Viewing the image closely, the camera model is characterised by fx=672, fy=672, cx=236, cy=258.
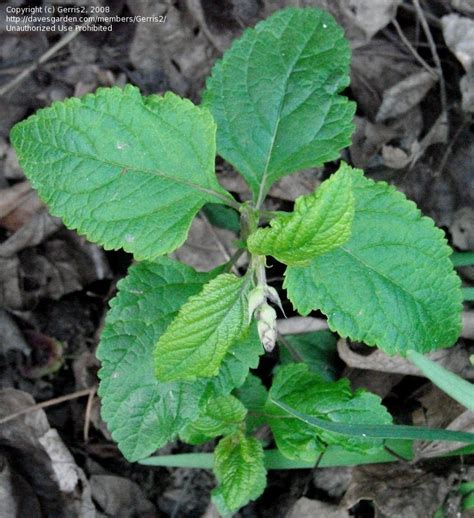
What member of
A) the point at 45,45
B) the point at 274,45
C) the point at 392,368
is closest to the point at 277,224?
the point at 274,45

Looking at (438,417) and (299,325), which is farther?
(299,325)

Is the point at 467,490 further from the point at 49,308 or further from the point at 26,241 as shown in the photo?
the point at 26,241

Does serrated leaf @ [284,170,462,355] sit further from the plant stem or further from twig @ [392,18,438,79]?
twig @ [392,18,438,79]

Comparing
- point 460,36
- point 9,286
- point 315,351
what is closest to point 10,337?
point 9,286

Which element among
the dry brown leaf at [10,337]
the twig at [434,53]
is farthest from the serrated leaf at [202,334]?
the twig at [434,53]

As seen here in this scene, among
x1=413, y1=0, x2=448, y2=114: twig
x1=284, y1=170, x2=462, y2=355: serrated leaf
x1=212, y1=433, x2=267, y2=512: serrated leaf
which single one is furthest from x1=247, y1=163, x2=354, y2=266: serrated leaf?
x1=413, y1=0, x2=448, y2=114: twig

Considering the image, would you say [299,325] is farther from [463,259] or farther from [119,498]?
[119,498]
